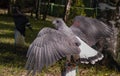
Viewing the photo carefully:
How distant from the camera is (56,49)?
4.17 metres

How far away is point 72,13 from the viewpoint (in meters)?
26.4

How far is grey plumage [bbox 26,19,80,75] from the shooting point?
396 cm

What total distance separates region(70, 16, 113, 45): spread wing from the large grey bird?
407 millimetres

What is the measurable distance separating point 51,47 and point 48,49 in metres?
0.06

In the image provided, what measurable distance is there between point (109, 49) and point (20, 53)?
2.80 metres

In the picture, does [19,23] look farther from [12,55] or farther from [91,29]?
[91,29]

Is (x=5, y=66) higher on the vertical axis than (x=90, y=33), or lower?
lower

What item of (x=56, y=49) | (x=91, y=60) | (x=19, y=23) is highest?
(x=56, y=49)

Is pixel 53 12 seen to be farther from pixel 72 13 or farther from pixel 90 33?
A: pixel 90 33

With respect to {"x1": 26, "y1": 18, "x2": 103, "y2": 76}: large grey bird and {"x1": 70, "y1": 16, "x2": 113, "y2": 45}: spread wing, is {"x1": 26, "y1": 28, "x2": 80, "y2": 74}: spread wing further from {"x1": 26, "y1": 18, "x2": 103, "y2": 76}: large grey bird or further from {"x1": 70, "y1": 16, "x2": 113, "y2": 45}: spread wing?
{"x1": 70, "y1": 16, "x2": 113, "y2": 45}: spread wing

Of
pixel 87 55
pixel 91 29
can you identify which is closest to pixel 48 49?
pixel 87 55

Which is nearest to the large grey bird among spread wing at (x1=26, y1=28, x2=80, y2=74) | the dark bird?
spread wing at (x1=26, y1=28, x2=80, y2=74)

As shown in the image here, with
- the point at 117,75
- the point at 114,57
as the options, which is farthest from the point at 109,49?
the point at 117,75

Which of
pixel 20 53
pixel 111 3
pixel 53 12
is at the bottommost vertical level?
pixel 53 12
